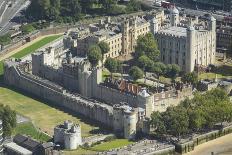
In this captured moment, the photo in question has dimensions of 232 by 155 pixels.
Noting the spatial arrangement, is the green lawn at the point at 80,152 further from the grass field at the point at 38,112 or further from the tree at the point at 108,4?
the tree at the point at 108,4

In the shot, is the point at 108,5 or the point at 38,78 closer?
the point at 38,78

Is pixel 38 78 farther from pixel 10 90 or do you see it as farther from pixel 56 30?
Result: pixel 56 30

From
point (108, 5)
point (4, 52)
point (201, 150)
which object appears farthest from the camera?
point (108, 5)

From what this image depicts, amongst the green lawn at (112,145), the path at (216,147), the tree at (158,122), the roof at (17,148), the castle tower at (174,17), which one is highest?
the castle tower at (174,17)

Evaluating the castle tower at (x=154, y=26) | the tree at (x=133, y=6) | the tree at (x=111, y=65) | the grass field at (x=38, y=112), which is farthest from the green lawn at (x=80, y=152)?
the tree at (x=133, y=6)

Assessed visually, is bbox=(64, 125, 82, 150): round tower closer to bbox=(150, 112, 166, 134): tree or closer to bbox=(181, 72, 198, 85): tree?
bbox=(150, 112, 166, 134): tree

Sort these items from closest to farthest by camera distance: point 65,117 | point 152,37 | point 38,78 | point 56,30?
point 65,117 < point 38,78 < point 152,37 < point 56,30

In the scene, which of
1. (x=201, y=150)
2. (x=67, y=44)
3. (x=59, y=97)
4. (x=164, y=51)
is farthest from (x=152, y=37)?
(x=201, y=150)

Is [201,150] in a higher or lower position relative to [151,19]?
lower
